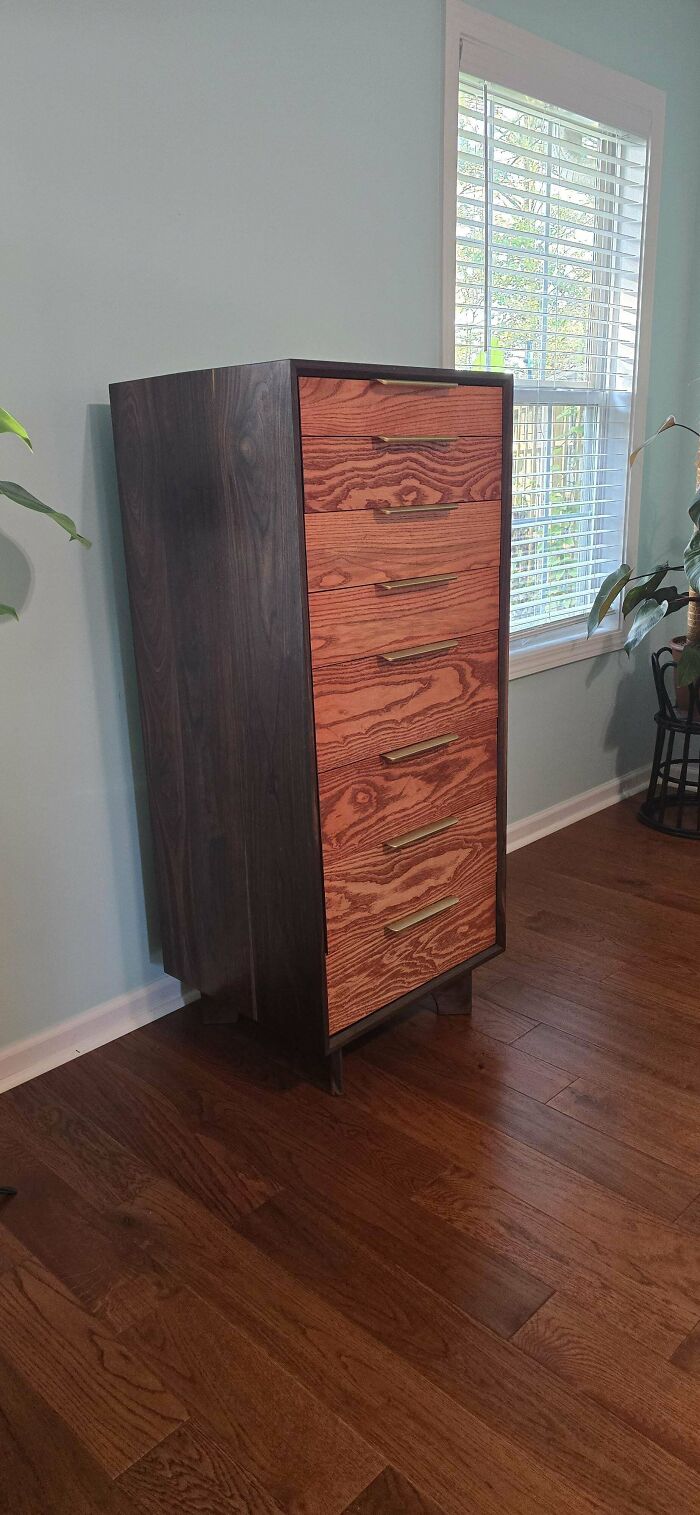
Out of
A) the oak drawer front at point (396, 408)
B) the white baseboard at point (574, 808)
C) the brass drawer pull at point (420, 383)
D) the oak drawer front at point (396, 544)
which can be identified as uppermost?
the brass drawer pull at point (420, 383)

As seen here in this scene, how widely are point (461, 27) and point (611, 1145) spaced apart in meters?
2.25

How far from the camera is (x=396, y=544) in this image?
64.5 inches

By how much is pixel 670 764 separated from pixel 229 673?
6.11ft

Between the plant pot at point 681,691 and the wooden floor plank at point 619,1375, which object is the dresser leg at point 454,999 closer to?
the wooden floor plank at point 619,1375

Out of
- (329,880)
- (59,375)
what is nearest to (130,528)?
(59,375)

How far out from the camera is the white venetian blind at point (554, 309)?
241cm

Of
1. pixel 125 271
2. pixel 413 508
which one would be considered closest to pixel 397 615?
pixel 413 508

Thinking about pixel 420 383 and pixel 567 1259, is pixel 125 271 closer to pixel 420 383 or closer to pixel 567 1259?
pixel 420 383

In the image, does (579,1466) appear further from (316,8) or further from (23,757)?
(316,8)

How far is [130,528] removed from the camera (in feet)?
5.75

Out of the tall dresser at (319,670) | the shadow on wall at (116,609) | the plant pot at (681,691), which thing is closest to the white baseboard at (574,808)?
the plant pot at (681,691)

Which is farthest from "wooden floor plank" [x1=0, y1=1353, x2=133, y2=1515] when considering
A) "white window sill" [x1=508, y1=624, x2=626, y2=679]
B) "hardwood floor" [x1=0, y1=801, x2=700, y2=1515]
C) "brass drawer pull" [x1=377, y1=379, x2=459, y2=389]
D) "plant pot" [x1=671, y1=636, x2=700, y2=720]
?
"plant pot" [x1=671, y1=636, x2=700, y2=720]

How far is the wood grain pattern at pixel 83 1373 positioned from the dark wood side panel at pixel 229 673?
549mm

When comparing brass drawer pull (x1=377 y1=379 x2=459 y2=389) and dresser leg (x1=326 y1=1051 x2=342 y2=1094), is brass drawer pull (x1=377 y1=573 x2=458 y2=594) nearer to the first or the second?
brass drawer pull (x1=377 y1=379 x2=459 y2=389)
